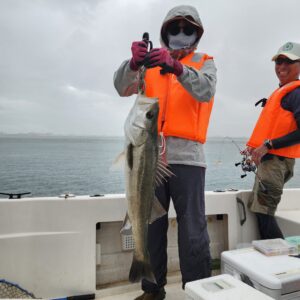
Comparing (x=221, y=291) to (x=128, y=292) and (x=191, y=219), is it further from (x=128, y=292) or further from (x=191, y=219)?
(x=128, y=292)

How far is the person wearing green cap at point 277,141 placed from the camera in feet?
11.7

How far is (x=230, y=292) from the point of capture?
1.87 m

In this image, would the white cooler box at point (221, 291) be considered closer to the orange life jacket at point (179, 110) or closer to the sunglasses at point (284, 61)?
the orange life jacket at point (179, 110)

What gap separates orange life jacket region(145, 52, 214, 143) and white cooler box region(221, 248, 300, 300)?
3.56ft

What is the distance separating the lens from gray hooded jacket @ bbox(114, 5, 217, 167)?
8.54 feet

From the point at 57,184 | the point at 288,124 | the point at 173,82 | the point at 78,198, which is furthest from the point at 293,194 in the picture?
the point at 57,184

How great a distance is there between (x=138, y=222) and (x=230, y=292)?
0.81 meters

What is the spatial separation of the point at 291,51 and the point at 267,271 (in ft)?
8.44

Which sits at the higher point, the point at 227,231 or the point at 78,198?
the point at 78,198

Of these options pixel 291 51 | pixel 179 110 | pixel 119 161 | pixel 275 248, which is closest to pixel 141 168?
pixel 119 161

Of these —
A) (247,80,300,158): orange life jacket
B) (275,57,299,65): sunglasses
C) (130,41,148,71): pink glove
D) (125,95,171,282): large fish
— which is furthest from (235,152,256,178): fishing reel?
(130,41,148,71): pink glove

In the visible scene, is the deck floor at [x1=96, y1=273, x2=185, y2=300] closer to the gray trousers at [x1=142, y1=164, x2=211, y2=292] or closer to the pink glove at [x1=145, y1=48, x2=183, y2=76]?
the gray trousers at [x1=142, y1=164, x2=211, y2=292]

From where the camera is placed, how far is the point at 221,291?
1866mm

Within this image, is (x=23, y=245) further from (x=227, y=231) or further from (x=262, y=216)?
(x=262, y=216)
